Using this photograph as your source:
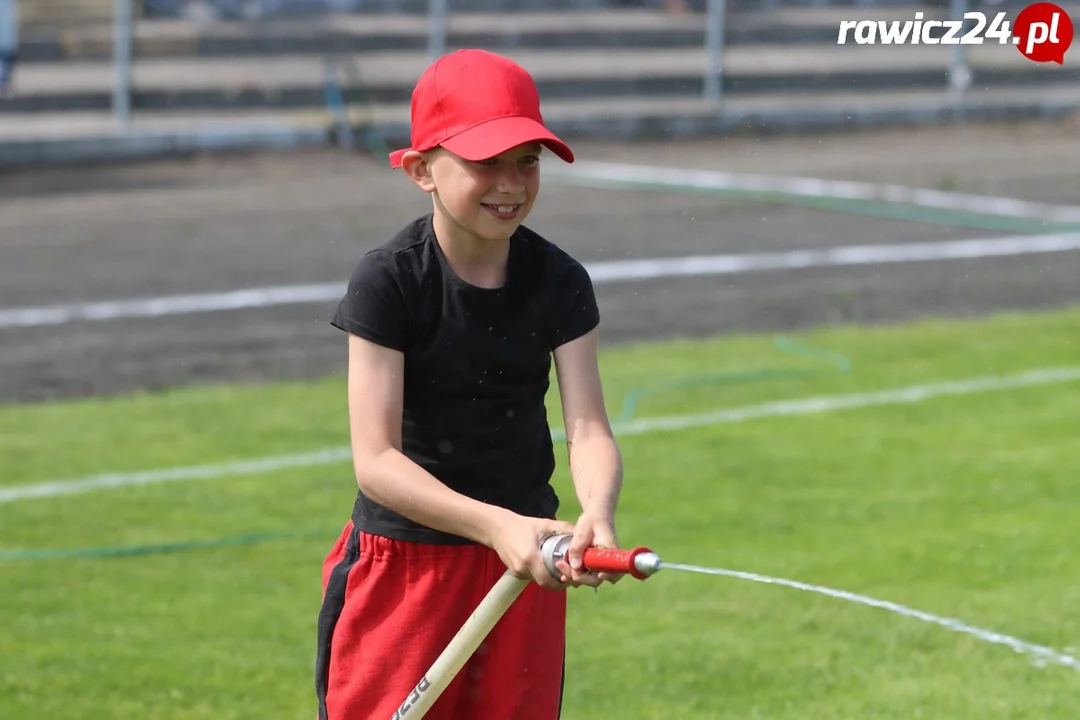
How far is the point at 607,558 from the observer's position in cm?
270

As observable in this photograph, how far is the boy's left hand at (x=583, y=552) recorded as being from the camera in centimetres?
274

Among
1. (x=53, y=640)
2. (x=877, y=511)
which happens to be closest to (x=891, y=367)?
(x=877, y=511)

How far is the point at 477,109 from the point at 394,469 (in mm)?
671

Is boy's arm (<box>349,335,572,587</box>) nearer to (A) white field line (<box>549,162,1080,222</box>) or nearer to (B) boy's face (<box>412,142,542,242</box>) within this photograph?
(B) boy's face (<box>412,142,542,242</box>)

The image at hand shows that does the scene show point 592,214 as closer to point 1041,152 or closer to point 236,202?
point 236,202

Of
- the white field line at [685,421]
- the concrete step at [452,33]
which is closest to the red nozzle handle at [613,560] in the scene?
the white field line at [685,421]

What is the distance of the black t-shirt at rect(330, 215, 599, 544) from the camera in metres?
3.19

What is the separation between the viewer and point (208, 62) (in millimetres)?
20812

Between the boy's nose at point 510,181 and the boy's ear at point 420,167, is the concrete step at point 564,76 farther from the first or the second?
the boy's nose at point 510,181

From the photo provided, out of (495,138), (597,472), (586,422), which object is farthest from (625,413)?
(495,138)

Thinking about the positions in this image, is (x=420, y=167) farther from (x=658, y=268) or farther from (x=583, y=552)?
(x=658, y=268)

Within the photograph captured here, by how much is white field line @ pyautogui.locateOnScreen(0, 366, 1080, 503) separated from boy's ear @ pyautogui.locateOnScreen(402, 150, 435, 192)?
3891 mm

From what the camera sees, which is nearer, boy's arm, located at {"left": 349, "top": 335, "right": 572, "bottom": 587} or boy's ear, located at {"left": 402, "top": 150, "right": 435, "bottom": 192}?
boy's arm, located at {"left": 349, "top": 335, "right": 572, "bottom": 587}

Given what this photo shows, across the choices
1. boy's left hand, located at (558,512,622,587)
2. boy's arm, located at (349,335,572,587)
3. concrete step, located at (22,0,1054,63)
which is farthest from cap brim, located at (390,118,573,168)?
concrete step, located at (22,0,1054,63)
